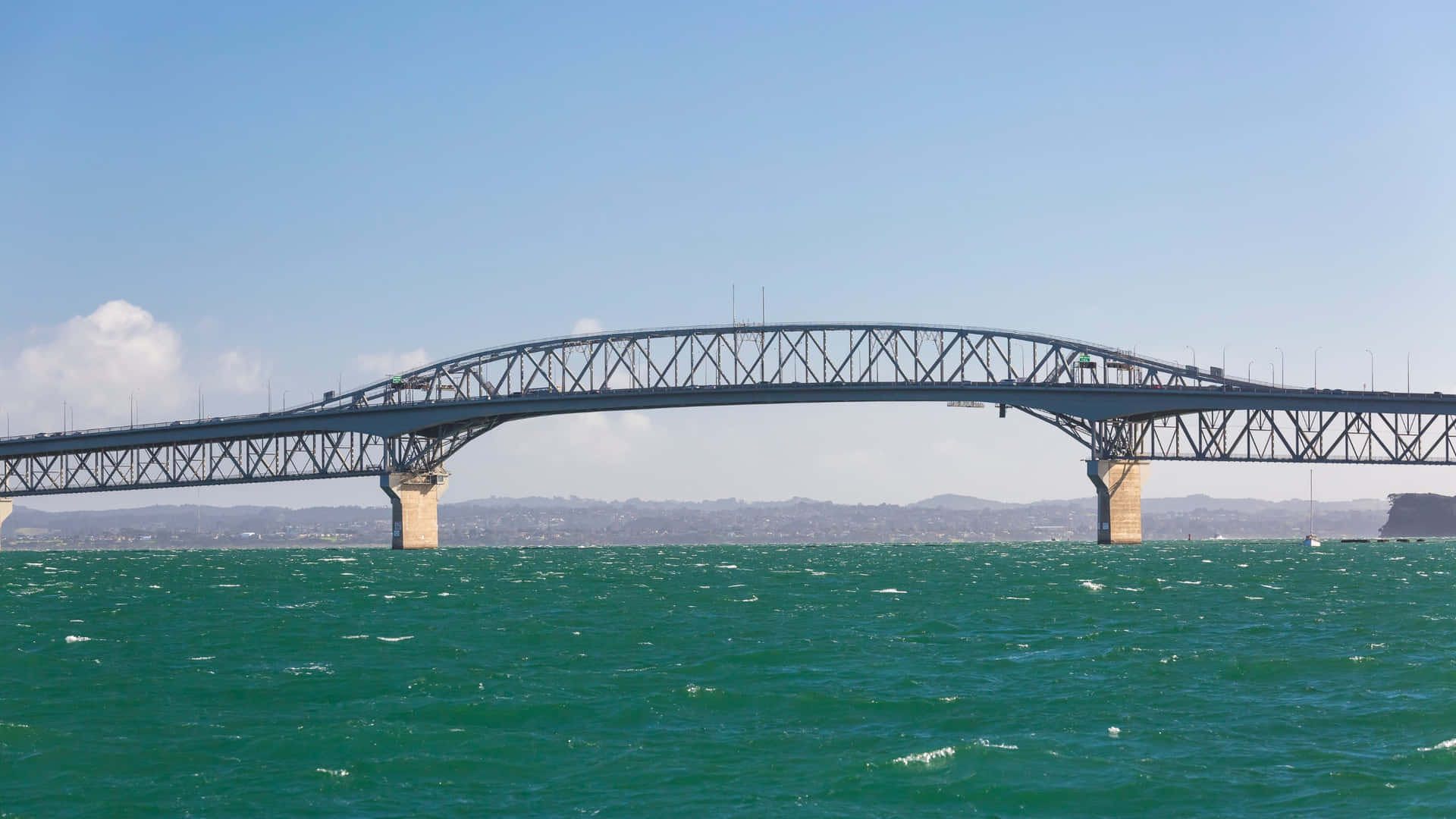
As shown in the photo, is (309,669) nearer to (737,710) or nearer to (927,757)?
(737,710)

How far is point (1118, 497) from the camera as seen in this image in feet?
575

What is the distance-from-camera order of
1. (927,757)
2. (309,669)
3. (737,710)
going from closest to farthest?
(927,757)
(737,710)
(309,669)

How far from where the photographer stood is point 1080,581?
73.9m

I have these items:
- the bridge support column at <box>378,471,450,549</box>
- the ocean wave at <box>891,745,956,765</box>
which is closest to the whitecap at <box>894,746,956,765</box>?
the ocean wave at <box>891,745,956,765</box>

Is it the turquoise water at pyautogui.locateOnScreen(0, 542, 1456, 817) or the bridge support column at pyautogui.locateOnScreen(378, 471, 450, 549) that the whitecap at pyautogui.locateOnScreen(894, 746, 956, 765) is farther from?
the bridge support column at pyautogui.locateOnScreen(378, 471, 450, 549)

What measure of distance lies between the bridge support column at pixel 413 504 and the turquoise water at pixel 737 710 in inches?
4948

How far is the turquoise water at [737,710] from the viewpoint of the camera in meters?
21.2

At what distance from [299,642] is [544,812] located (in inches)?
926

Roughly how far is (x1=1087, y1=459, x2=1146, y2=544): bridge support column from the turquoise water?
11601 centimetres

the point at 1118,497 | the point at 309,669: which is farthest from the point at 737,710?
the point at 1118,497

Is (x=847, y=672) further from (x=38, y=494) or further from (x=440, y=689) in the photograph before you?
(x=38, y=494)

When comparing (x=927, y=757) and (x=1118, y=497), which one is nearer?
(x=927, y=757)

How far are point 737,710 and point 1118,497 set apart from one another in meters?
154

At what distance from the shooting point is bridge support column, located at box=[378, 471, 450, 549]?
180375mm
